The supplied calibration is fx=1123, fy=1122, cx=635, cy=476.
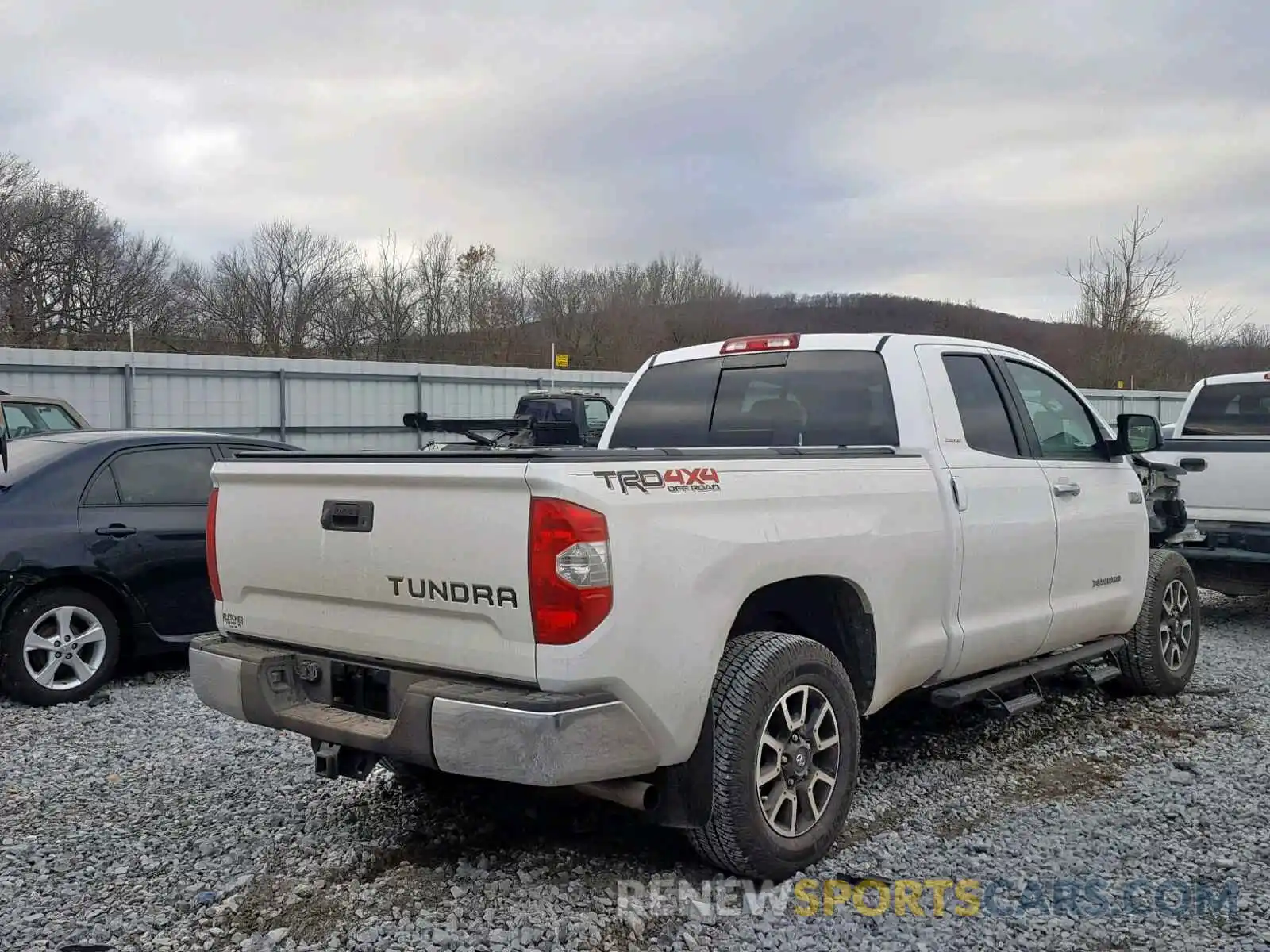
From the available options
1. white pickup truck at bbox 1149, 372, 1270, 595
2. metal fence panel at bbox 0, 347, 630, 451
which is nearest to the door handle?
white pickup truck at bbox 1149, 372, 1270, 595

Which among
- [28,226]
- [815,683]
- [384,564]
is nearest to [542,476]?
[384,564]

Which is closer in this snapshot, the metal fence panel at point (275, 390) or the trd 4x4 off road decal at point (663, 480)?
the trd 4x4 off road decal at point (663, 480)

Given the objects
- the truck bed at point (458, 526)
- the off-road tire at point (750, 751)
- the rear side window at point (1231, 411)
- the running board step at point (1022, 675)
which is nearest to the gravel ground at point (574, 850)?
the off-road tire at point (750, 751)

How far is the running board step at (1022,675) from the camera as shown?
458cm

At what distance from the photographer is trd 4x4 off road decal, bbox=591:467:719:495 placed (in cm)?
→ 325

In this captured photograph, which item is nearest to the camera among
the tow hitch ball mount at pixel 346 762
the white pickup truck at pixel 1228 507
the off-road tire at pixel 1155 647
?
the tow hitch ball mount at pixel 346 762

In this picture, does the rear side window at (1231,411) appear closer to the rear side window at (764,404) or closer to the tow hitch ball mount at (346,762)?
the rear side window at (764,404)

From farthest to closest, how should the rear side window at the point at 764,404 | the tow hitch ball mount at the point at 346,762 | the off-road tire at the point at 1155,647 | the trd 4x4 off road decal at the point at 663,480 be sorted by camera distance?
the off-road tire at the point at 1155,647, the rear side window at the point at 764,404, the tow hitch ball mount at the point at 346,762, the trd 4x4 off road decal at the point at 663,480

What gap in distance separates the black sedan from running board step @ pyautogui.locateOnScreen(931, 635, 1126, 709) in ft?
13.5

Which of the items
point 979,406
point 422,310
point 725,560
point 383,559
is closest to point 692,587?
point 725,560

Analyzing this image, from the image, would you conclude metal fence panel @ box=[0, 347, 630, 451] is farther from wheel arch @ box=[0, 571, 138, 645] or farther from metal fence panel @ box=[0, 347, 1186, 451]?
wheel arch @ box=[0, 571, 138, 645]

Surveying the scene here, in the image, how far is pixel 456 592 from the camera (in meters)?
3.36

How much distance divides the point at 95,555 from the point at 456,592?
381 centimetres

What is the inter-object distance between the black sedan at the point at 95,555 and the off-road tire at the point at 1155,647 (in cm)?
497
